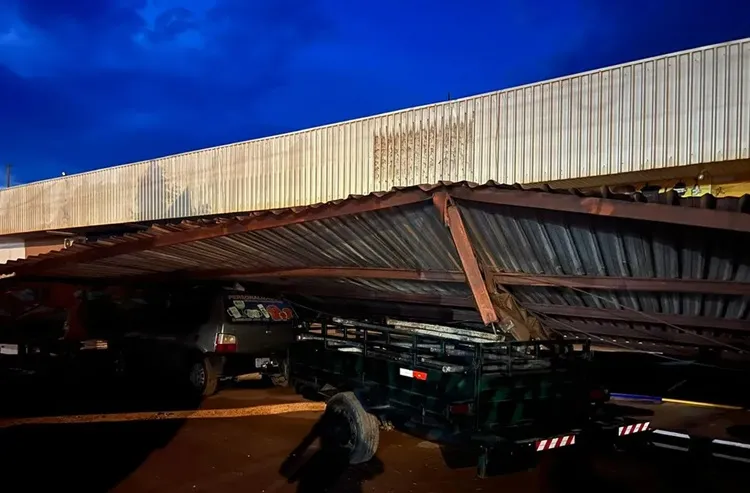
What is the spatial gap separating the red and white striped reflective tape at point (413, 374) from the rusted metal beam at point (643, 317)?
2209mm

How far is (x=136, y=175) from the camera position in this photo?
22.0 m

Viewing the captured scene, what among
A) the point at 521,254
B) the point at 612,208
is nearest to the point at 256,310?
the point at 521,254

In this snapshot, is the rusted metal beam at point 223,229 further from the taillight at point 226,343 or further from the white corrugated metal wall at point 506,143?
the white corrugated metal wall at point 506,143

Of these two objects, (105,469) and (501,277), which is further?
(501,277)

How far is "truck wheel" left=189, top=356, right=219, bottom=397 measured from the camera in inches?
379

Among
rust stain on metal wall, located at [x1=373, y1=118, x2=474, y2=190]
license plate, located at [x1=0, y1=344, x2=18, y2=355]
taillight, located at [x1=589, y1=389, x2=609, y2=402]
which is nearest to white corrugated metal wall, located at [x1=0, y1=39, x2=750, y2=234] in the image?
rust stain on metal wall, located at [x1=373, y1=118, x2=474, y2=190]

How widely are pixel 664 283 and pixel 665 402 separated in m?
5.22

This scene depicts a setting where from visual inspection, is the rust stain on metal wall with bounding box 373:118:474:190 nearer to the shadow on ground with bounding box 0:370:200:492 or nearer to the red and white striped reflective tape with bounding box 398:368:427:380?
the shadow on ground with bounding box 0:370:200:492

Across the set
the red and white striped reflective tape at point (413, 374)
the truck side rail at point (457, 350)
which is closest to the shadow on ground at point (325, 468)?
the truck side rail at point (457, 350)

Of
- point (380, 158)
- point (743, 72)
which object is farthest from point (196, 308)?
point (743, 72)

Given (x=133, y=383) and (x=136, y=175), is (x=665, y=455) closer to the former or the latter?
(x=133, y=383)

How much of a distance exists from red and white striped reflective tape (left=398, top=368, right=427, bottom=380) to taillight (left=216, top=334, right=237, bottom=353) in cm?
437

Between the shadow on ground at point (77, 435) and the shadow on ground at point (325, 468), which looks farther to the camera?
the shadow on ground at point (77, 435)

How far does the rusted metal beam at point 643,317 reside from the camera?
623 centimetres
